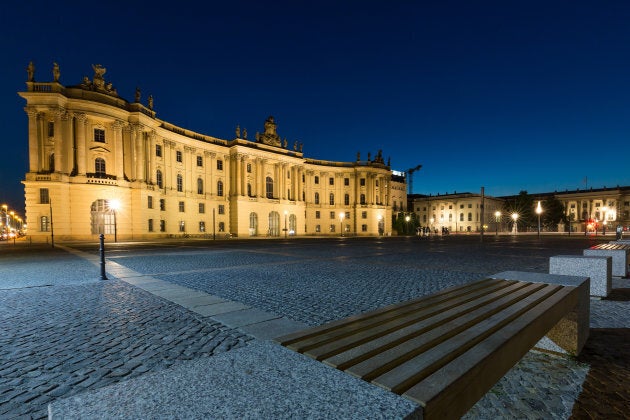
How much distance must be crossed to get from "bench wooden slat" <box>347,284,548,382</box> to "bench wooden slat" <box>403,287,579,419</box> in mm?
94

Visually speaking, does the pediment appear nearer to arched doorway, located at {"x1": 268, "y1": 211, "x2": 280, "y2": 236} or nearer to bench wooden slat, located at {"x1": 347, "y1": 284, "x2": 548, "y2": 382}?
arched doorway, located at {"x1": 268, "y1": 211, "x2": 280, "y2": 236}

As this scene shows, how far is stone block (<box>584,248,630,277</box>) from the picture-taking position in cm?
837

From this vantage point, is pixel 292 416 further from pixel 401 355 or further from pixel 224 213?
pixel 224 213

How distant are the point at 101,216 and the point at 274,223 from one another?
82.8ft

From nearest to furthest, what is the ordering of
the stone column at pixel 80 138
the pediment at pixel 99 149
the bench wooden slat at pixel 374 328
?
1. the bench wooden slat at pixel 374 328
2. the stone column at pixel 80 138
3. the pediment at pixel 99 149

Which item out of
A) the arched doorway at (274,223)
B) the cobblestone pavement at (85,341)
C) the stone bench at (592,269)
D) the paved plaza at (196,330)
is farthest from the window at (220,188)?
the stone bench at (592,269)

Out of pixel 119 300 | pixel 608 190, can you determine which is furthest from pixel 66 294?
pixel 608 190

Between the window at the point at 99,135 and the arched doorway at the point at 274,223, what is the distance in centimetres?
2551

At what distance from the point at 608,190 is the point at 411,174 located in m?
54.7

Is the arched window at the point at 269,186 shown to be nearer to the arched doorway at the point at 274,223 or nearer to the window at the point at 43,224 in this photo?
the arched doorway at the point at 274,223

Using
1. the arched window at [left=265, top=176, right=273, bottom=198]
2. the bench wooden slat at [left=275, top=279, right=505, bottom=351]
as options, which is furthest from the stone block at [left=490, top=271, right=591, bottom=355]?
the arched window at [left=265, top=176, right=273, bottom=198]

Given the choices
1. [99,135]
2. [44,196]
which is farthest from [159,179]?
[44,196]

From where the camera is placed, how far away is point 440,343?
2230 millimetres

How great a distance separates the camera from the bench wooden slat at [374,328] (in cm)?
211
